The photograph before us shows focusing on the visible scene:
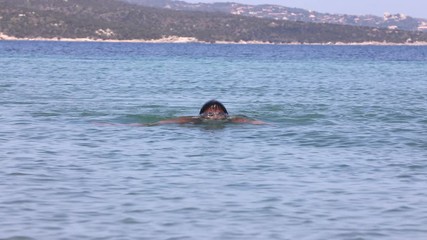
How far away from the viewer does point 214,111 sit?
2255cm

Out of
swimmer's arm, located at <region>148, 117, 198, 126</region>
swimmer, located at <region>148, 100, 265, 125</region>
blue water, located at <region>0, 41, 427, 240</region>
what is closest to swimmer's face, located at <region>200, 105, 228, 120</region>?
swimmer, located at <region>148, 100, 265, 125</region>

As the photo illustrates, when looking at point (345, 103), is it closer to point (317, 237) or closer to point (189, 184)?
point (189, 184)

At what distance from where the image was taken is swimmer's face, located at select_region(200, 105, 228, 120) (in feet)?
73.8

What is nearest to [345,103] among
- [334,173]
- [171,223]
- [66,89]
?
[66,89]

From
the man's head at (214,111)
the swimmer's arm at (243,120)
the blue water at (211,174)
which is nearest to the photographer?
the blue water at (211,174)

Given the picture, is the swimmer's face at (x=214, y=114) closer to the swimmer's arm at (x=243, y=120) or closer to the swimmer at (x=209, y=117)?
the swimmer at (x=209, y=117)

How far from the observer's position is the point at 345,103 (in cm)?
3228

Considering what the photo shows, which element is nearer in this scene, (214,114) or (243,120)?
(214,114)

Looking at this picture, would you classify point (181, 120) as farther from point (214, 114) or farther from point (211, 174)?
point (211, 174)

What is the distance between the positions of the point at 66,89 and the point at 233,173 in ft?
78.1

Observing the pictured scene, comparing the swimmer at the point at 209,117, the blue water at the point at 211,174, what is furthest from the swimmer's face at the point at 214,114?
the blue water at the point at 211,174

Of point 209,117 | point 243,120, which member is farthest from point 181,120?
point 243,120

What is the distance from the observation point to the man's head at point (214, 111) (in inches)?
883

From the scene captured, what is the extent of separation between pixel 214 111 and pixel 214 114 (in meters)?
0.09
